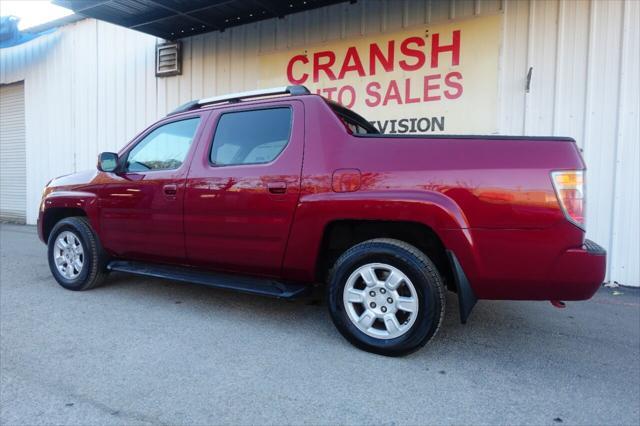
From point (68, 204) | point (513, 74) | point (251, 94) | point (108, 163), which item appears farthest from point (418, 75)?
point (68, 204)

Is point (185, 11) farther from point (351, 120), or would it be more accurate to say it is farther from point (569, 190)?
point (569, 190)

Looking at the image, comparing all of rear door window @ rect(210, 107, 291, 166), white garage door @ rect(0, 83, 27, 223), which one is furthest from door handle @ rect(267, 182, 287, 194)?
white garage door @ rect(0, 83, 27, 223)

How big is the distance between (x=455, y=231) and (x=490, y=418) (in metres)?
1.07

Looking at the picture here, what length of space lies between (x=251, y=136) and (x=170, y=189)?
89 centimetres

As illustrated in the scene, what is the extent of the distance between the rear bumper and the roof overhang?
5368 millimetres

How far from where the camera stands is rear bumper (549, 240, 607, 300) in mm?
2432

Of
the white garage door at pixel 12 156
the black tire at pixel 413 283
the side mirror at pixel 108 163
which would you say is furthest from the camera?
the white garage door at pixel 12 156

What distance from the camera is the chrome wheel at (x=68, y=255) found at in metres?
4.38

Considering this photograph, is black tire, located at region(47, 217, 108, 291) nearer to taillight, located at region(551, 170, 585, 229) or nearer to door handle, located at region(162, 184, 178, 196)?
door handle, located at region(162, 184, 178, 196)

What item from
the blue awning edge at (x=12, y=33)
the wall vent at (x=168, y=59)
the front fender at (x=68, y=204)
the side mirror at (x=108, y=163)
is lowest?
the front fender at (x=68, y=204)

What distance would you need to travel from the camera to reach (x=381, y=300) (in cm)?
A: 287

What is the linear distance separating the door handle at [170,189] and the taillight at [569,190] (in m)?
2.92

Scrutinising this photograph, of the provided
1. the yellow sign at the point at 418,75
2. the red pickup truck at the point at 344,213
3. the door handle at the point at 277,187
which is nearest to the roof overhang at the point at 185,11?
the yellow sign at the point at 418,75

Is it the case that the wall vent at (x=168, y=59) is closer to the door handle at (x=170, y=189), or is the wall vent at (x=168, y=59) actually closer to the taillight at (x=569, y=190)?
the door handle at (x=170, y=189)
